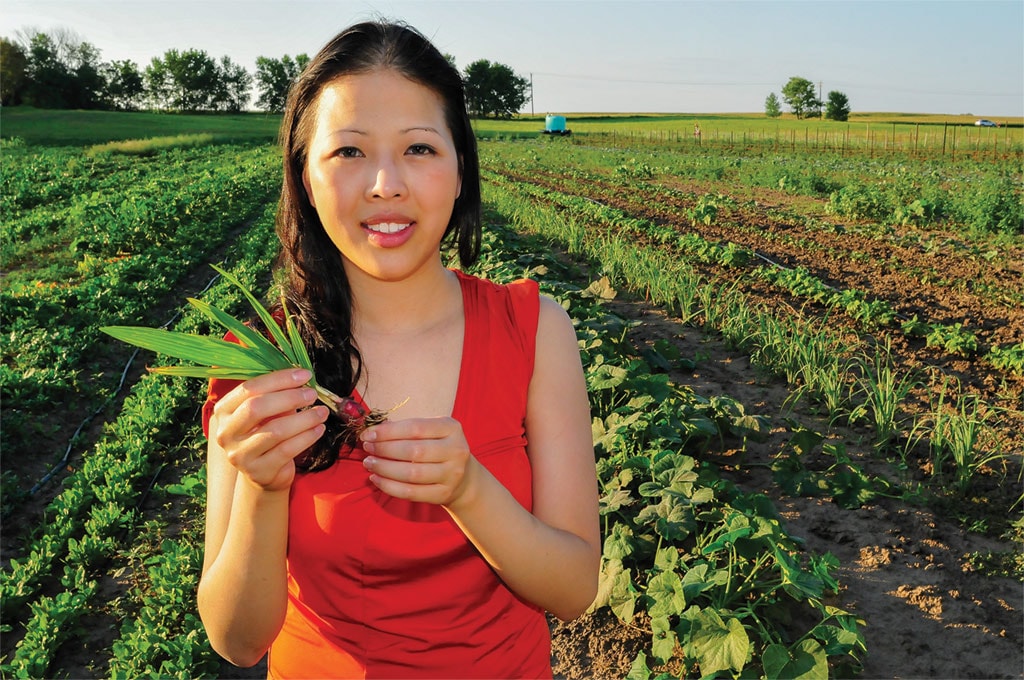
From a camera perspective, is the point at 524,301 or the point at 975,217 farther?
the point at 975,217

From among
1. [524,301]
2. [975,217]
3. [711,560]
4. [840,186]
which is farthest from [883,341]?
[840,186]

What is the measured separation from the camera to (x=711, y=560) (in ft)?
9.13

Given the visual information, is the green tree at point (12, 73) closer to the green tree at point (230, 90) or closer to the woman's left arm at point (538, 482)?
the green tree at point (230, 90)

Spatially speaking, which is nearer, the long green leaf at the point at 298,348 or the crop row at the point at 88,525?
the long green leaf at the point at 298,348

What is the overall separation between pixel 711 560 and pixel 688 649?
1.35 feet

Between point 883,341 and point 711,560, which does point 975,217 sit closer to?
point 883,341

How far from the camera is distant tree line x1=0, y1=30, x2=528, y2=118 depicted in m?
59.3

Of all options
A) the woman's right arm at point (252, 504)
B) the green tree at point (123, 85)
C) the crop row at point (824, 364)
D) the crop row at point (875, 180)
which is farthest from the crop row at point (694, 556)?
the green tree at point (123, 85)

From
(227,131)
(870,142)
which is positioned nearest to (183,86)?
(227,131)

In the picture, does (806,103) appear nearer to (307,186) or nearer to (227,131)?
(227,131)

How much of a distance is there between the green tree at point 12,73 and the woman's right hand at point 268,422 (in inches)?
2702

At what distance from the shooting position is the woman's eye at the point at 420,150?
1.36 m

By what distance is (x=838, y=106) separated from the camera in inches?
3214

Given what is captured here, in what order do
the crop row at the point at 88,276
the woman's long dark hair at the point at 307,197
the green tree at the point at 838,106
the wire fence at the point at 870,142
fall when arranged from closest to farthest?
the woman's long dark hair at the point at 307,197, the crop row at the point at 88,276, the wire fence at the point at 870,142, the green tree at the point at 838,106
